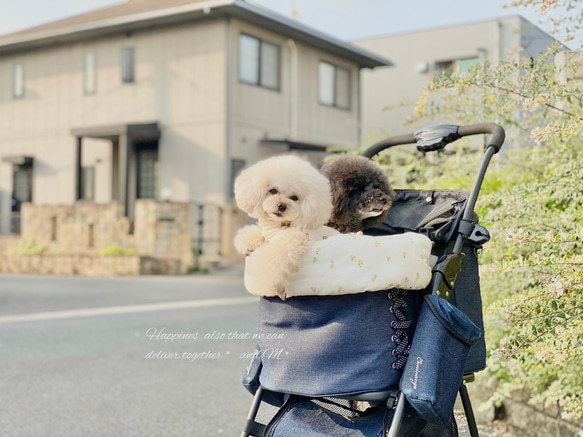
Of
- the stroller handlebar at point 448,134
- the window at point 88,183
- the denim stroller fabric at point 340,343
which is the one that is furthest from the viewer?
the window at point 88,183

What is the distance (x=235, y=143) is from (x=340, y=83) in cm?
525

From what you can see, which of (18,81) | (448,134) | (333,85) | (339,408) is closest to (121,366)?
(339,408)

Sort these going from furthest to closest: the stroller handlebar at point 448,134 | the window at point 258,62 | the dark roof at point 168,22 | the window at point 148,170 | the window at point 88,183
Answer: the window at point 88,183
the window at point 148,170
the window at point 258,62
the dark roof at point 168,22
the stroller handlebar at point 448,134

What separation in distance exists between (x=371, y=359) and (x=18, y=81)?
21146 millimetres

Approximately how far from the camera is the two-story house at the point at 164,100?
17.0 m

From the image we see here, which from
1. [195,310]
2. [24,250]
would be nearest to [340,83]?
[24,250]

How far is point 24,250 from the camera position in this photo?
16781 millimetres

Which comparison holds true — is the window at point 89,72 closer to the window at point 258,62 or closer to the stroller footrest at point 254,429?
the window at point 258,62

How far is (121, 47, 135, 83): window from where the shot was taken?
18266 millimetres

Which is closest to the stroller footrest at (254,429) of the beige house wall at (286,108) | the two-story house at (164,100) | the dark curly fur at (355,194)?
the dark curly fur at (355,194)

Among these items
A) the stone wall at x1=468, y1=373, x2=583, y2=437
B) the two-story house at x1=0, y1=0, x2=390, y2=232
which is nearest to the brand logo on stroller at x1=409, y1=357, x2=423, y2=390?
the stone wall at x1=468, y1=373, x2=583, y2=437

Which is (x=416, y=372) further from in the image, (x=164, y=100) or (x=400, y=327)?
(x=164, y=100)

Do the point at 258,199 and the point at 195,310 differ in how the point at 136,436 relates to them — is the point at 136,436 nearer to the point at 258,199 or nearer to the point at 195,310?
the point at 258,199

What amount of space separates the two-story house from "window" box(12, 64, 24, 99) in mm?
42
